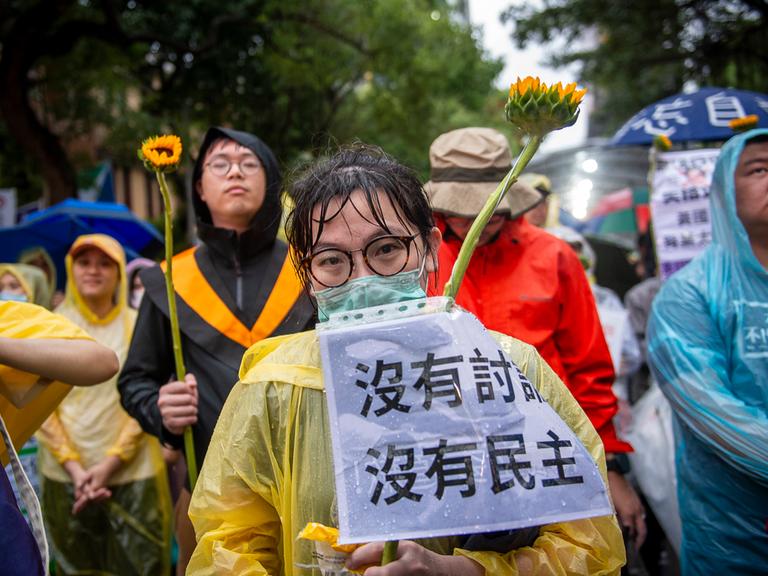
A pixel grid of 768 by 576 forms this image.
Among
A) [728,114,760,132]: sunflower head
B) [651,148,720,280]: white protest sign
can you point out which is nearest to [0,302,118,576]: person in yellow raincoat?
[651,148,720,280]: white protest sign

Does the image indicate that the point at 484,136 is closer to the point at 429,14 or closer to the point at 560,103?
the point at 560,103

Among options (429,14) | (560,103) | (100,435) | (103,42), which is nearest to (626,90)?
(429,14)

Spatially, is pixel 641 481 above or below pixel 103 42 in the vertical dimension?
below

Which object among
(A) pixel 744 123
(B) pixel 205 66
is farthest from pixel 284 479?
(B) pixel 205 66

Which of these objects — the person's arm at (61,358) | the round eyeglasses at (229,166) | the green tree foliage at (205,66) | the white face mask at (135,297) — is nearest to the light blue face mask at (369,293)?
the person's arm at (61,358)

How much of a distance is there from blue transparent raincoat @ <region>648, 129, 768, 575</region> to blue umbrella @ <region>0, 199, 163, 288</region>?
4.54m

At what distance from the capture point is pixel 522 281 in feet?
7.72

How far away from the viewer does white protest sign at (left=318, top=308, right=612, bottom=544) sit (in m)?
1.07

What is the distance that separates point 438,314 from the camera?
113 cm

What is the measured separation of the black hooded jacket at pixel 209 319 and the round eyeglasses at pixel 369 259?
3.12 ft

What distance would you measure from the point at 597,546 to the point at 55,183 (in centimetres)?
840

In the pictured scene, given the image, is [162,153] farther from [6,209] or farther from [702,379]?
[6,209]

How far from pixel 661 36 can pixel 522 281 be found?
9.34 meters

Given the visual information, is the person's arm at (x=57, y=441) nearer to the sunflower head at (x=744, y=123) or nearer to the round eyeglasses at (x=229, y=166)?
the round eyeglasses at (x=229, y=166)
